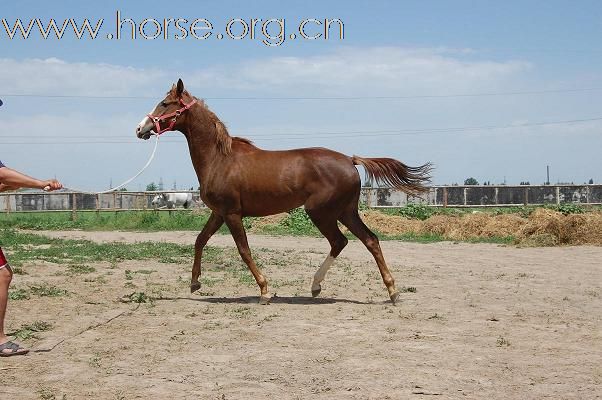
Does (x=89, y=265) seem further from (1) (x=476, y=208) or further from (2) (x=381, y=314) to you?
(1) (x=476, y=208)

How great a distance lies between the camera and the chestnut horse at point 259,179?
932 centimetres

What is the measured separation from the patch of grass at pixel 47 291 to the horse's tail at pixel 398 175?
446cm

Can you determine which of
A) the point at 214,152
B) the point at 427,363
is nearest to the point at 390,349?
the point at 427,363

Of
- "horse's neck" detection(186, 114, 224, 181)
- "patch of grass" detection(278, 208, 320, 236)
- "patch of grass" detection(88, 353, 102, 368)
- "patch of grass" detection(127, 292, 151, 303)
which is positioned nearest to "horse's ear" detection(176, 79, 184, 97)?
"horse's neck" detection(186, 114, 224, 181)

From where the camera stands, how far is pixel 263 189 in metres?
9.41

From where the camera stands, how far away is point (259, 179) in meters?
9.41

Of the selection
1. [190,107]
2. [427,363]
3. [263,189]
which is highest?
[190,107]

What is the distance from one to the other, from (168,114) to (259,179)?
1.50 meters

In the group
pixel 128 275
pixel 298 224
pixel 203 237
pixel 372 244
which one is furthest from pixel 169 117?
pixel 298 224

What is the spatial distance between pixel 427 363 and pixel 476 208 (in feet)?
86.2

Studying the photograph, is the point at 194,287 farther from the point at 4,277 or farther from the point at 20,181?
the point at 20,181

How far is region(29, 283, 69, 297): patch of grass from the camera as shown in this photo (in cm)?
955

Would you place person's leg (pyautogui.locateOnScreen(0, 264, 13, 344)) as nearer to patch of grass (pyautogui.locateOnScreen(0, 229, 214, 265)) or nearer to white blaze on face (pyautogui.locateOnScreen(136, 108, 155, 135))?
white blaze on face (pyautogui.locateOnScreen(136, 108, 155, 135))

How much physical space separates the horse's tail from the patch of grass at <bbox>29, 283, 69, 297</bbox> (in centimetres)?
446
